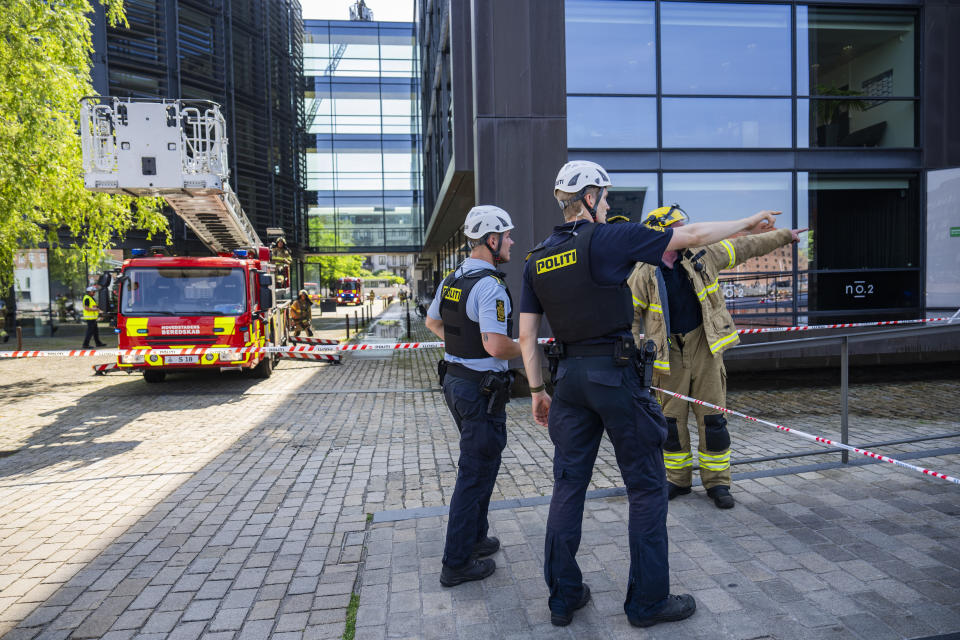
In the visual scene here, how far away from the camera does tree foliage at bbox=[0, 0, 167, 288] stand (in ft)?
33.7

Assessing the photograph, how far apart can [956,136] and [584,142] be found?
6.02 m

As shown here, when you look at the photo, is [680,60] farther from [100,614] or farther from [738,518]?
[100,614]

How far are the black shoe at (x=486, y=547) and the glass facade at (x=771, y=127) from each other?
6.81 meters

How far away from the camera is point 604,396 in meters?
2.71

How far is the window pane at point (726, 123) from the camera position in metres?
9.60

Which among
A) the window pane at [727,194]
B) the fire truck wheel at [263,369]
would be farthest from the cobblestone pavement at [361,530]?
the fire truck wheel at [263,369]

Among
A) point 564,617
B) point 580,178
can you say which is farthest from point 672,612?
point 580,178

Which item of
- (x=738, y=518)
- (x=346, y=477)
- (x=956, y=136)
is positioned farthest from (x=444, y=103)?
(x=738, y=518)

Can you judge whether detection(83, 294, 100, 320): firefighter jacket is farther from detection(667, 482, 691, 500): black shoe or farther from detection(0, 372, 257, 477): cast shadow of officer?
detection(667, 482, 691, 500): black shoe

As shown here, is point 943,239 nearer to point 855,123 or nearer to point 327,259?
point 855,123

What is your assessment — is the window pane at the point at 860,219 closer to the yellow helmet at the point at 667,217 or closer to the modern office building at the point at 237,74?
the yellow helmet at the point at 667,217

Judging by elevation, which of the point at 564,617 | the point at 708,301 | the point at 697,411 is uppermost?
the point at 708,301

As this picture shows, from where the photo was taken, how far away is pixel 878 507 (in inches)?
158

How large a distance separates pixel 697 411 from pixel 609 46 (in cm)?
705
